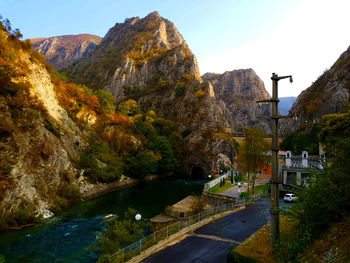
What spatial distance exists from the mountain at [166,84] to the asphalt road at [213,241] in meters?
52.9

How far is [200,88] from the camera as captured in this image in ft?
→ 310

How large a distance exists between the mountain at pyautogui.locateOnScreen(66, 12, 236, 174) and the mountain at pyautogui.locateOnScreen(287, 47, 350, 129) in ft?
91.1

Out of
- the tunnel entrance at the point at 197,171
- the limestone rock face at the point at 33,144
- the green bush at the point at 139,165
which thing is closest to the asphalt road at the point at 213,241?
the limestone rock face at the point at 33,144

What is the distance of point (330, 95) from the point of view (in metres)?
66.3

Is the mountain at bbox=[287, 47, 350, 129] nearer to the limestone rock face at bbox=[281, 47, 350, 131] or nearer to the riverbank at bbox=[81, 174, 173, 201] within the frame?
the limestone rock face at bbox=[281, 47, 350, 131]

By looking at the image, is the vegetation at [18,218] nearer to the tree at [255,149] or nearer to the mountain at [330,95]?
the tree at [255,149]

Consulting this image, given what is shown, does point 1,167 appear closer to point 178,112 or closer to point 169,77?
point 178,112

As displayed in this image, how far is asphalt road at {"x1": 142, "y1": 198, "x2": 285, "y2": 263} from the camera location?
12.5 meters

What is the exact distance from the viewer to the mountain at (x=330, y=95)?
61.6m

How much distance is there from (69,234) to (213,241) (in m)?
15.5

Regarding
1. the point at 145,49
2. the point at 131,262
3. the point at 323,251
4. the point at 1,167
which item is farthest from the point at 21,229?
the point at 145,49

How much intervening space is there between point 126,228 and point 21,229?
14.8 metres

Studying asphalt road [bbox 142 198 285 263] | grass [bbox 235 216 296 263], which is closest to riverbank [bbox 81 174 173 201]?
asphalt road [bbox 142 198 285 263]

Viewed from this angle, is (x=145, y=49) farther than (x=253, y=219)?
Yes
